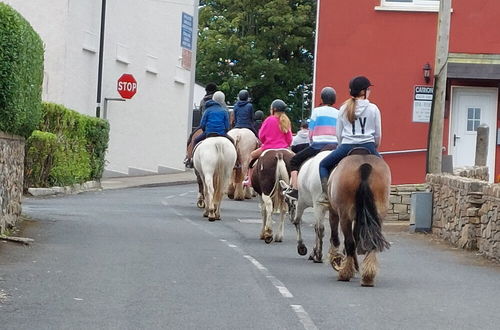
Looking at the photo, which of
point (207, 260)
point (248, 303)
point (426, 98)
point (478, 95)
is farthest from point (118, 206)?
point (248, 303)

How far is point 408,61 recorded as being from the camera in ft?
85.7

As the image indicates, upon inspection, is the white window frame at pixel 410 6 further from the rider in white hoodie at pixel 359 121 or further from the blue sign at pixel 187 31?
the blue sign at pixel 187 31

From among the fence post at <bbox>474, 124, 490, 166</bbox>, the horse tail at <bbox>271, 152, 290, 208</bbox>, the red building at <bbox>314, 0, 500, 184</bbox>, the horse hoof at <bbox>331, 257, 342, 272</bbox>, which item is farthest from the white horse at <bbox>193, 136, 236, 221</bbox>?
the horse hoof at <bbox>331, 257, 342, 272</bbox>

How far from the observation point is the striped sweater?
15.4m

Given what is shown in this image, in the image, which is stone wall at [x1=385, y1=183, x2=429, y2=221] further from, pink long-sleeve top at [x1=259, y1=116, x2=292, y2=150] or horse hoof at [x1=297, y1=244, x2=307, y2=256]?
horse hoof at [x1=297, y1=244, x2=307, y2=256]

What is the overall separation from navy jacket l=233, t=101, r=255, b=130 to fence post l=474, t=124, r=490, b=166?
5.35m

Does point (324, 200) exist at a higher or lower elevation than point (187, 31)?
lower

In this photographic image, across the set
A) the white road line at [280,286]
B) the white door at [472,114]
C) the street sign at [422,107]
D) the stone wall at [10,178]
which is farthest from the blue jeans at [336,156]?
the white door at [472,114]

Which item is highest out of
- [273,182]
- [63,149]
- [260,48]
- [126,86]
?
[260,48]

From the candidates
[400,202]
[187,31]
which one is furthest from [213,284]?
[187,31]

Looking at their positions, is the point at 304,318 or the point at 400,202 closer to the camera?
the point at 304,318

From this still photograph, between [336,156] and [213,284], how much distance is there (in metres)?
2.27

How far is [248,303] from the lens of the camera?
10.7 m

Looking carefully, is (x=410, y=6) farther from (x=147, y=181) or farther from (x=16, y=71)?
(x=147, y=181)
